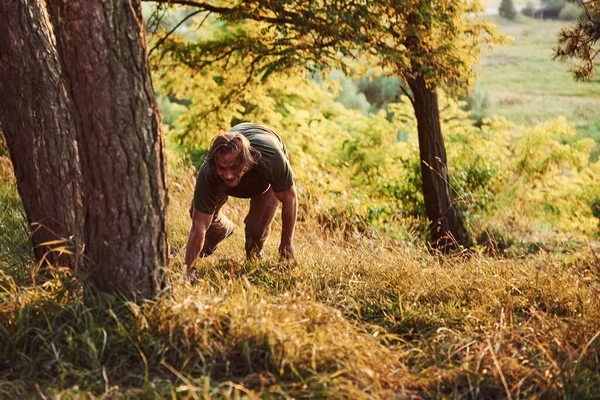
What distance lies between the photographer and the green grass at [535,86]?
110 feet

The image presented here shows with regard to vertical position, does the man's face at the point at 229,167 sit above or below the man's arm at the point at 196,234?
above

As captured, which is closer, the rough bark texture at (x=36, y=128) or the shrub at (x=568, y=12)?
the rough bark texture at (x=36, y=128)

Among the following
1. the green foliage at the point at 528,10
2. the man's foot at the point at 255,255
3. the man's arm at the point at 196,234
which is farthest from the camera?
the green foliage at the point at 528,10

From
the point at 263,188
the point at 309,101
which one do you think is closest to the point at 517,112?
the point at 309,101

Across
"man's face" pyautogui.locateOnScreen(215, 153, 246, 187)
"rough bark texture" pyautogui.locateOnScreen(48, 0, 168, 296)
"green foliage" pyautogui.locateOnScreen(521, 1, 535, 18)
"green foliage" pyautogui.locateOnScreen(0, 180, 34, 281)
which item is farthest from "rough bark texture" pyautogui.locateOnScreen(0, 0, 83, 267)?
"green foliage" pyautogui.locateOnScreen(521, 1, 535, 18)

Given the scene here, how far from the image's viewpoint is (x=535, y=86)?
39.3 m

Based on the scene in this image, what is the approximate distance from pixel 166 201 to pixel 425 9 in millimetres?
5006

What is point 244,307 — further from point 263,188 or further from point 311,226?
point 311,226

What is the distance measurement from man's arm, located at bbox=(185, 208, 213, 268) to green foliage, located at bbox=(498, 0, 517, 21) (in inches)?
1650

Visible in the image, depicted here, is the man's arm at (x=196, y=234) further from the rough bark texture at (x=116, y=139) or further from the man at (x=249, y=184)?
the rough bark texture at (x=116, y=139)

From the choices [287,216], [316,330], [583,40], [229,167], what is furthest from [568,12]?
[316,330]

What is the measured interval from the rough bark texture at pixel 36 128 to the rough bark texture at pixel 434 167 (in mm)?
5778

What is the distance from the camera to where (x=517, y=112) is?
34.8 meters

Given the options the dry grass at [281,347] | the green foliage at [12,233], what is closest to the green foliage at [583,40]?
the dry grass at [281,347]
